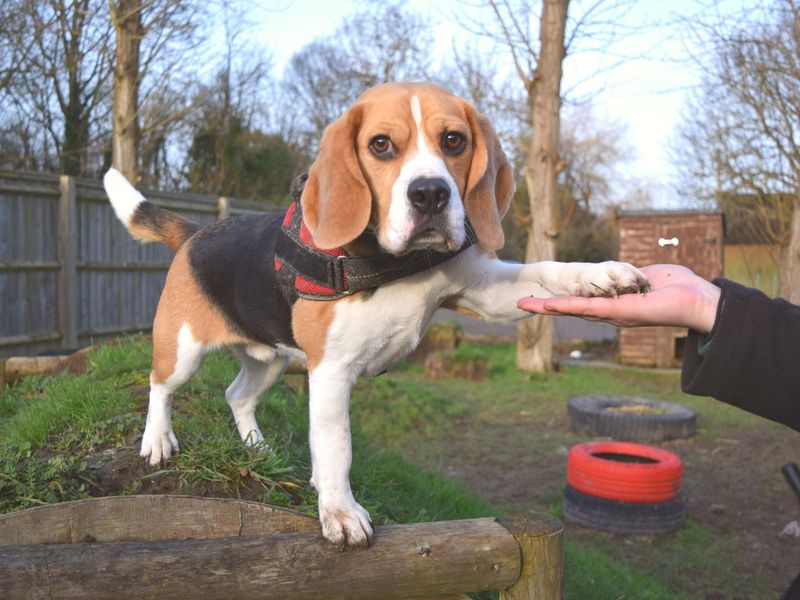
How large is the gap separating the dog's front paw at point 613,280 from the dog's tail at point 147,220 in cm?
249

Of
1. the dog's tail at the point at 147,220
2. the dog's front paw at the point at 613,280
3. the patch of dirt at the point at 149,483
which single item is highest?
the dog's tail at the point at 147,220

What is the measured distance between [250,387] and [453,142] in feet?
7.02

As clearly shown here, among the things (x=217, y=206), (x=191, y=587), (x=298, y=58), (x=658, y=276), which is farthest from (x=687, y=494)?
(x=298, y=58)

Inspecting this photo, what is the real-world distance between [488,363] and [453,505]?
8892 mm

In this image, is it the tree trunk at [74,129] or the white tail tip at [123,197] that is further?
the tree trunk at [74,129]

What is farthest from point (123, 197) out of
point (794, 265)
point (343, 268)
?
point (794, 265)

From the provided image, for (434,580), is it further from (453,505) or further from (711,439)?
(711,439)

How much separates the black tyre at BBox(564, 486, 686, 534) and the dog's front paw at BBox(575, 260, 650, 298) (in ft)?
15.0

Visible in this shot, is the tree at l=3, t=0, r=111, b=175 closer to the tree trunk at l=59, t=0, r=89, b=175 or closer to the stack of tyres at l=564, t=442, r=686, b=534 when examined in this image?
the tree trunk at l=59, t=0, r=89, b=175

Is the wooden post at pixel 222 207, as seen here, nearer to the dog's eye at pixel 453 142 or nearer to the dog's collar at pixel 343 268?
the dog's collar at pixel 343 268

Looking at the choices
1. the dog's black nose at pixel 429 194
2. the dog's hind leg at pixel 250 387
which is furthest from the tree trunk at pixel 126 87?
the dog's black nose at pixel 429 194

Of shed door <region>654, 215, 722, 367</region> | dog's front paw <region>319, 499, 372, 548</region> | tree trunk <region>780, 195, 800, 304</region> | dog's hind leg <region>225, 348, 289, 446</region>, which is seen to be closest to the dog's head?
dog's front paw <region>319, 499, 372, 548</region>

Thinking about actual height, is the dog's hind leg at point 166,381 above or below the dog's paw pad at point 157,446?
above

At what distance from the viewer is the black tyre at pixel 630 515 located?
6.67 meters
